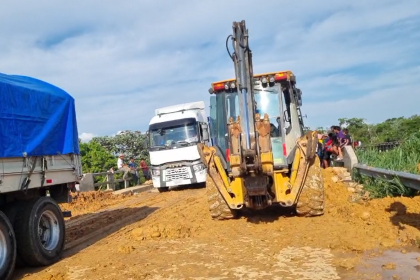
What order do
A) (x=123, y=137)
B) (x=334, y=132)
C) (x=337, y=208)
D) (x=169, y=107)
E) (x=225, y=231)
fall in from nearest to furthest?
(x=225, y=231) → (x=337, y=208) → (x=334, y=132) → (x=169, y=107) → (x=123, y=137)

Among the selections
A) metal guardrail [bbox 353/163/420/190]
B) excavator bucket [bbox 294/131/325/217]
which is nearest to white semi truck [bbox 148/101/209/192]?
metal guardrail [bbox 353/163/420/190]

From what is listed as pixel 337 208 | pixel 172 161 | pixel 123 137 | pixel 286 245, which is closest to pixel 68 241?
pixel 286 245

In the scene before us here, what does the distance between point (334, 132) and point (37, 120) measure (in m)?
11.4

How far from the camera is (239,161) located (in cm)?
731

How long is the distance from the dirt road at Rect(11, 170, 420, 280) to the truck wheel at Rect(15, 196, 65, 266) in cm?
19

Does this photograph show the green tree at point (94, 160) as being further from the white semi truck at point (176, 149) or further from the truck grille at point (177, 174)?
the truck grille at point (177, 174)

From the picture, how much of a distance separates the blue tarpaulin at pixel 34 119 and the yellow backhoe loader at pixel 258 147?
8.18ft

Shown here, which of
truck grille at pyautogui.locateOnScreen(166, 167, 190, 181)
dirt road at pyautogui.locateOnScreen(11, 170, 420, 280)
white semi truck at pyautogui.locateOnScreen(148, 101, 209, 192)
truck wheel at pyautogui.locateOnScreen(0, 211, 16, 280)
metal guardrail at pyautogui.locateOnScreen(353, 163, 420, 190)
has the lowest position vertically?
dirt road at pyautogui.locateOnScreen(11, 170, 420, 280)

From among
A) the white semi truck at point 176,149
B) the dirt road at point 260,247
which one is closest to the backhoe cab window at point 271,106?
the dirt road at point 260,247

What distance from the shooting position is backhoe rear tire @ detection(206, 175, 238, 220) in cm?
859

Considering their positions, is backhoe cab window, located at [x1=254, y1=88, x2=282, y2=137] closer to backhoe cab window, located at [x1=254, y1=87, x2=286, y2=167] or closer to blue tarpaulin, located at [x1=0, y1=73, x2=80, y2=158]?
backhoe cab window, located at [x1=254, y1=87, x2=286, y2=167]

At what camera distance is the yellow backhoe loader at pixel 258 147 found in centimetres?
729

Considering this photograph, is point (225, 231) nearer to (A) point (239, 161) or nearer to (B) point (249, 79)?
(A) point (239, 161)

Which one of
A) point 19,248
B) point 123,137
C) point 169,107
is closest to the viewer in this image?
point 19,248
